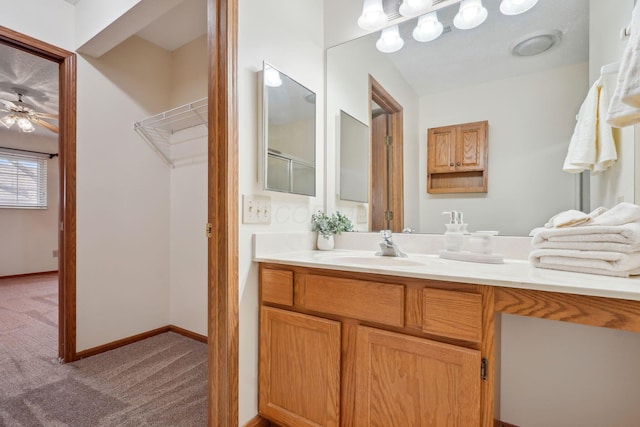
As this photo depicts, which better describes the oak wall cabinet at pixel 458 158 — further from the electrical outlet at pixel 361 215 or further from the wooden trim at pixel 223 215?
the wooden trim at pixel 223 215

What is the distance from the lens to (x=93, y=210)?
2.09m

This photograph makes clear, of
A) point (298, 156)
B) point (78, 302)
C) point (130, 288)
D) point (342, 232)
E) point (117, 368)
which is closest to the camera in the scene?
point (298, 156)

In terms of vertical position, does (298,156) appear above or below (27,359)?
above

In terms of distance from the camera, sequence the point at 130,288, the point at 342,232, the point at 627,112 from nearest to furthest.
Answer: the point at 627,112
the point at 342,232
the point at 130,288

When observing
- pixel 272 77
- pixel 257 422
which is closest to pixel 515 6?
pixel 272 77

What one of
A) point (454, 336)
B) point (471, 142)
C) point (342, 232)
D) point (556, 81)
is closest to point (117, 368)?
point (342, 232)

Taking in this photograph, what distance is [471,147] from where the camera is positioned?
1402 mm

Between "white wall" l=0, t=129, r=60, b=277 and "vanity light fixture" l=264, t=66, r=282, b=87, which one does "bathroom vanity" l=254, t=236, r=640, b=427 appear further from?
"white wall" l=0, t=129, r=60, b=277

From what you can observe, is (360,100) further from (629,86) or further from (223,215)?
(629,86)

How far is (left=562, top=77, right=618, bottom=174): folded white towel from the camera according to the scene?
106 cm

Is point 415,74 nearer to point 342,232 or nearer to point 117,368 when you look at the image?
point 342,232

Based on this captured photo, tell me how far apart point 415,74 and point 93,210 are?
2.31 meters

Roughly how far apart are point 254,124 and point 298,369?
1068 mm

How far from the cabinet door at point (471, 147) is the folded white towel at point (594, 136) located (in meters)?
0.33
